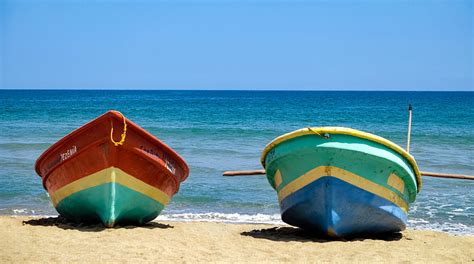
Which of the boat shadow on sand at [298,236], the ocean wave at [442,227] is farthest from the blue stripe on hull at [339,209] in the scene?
the ocean wave at [442,227]

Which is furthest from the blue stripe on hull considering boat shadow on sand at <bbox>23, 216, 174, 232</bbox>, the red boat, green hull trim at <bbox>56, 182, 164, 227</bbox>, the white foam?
the white foam

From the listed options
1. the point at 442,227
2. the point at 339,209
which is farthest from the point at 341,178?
the point at 442,227

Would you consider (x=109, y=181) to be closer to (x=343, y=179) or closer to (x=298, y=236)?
(x=298, y=236)

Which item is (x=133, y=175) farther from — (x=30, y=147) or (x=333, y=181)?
(x=30, y=147)

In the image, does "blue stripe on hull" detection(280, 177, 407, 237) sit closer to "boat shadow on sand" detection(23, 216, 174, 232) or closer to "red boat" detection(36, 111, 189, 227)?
"red boat" detection(36, 111, 189, 227)

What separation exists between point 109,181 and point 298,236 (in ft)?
7.87

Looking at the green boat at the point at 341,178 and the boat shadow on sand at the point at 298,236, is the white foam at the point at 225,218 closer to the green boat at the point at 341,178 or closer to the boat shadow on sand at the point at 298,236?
the boat shadow on sand at the point at 298,236

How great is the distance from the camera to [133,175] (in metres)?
8.19

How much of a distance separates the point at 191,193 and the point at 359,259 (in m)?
6.27

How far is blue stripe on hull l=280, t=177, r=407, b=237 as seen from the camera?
7703 mm

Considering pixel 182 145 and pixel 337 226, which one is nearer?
pixel 337 226

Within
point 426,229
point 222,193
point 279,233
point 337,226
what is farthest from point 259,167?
point 337,226

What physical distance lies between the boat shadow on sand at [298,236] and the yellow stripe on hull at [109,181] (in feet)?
4.55

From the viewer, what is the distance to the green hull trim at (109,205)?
8117 millimetres
